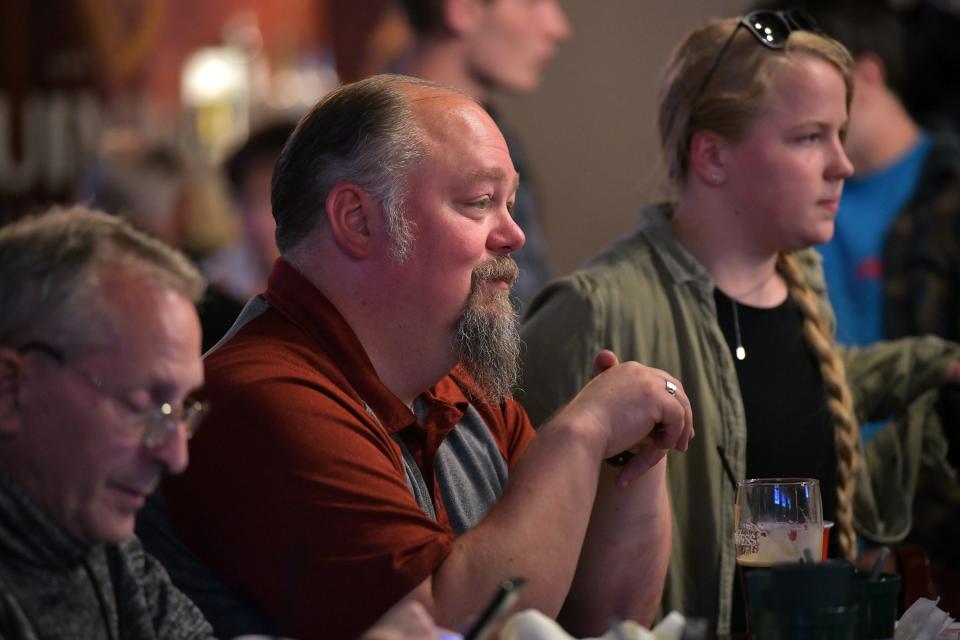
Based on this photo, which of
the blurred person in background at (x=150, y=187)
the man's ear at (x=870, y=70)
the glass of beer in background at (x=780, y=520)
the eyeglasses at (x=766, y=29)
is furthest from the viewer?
the blurred person in background at (x=150, y=187)

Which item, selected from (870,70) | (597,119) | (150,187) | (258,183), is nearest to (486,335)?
(870,70)

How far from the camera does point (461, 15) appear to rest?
3699 mm

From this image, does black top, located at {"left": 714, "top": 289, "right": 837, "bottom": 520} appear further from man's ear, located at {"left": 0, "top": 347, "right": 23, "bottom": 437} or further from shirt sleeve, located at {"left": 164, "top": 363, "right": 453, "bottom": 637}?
man's ear, located at {"left": 0, "top": 347, "right": 23, "bottom": 437}

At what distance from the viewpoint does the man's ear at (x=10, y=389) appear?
1.33 metres

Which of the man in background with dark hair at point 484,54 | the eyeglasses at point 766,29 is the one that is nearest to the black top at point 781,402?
the eyeglasses at point 766,29

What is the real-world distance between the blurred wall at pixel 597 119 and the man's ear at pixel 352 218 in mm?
4141

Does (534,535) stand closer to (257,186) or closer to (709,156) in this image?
(709,156)

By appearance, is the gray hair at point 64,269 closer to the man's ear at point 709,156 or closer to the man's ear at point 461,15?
the man's ear at point 709,156

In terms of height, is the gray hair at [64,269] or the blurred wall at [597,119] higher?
the gray hair at [64,269]

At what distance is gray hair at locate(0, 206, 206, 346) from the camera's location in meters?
1.34

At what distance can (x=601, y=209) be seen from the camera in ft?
20.1

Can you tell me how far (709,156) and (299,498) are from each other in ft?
3.91

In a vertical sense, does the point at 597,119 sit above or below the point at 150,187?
above

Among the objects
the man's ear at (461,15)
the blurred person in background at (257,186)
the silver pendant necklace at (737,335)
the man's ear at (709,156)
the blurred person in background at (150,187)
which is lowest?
the blurred person in background at (150,187)
